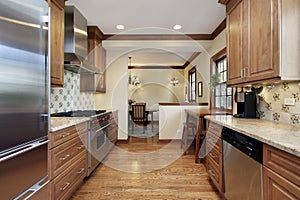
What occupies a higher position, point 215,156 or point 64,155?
point 64,155

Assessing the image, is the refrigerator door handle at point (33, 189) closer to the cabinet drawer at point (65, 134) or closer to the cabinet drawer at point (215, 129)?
the cabinet drawer at point (65, 134)

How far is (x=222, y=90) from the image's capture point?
4.47 m

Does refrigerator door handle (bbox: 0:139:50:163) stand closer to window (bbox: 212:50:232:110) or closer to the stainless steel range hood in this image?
the stainless steel range hood

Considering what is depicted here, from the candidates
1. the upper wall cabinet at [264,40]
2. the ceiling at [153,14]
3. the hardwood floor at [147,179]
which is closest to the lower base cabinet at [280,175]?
the upper wall cabinet at [264,40]

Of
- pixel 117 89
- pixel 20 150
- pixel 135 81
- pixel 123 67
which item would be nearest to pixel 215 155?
pixel 20 150

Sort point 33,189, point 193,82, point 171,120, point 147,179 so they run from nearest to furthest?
1. point 33,189
2. point 147,179
3. point 171,120
4. point 193,82

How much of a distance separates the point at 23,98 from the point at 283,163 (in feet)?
5.59

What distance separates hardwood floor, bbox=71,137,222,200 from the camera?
8.13 ft

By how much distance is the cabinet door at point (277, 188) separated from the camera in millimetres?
1115

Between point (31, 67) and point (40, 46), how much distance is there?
0.72ft

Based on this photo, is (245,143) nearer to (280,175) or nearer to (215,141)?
(280,175)

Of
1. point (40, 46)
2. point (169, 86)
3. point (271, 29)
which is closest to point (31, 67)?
point (40, 46)

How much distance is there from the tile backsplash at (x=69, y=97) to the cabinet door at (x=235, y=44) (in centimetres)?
251

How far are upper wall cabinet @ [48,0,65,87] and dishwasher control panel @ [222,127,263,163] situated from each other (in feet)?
6.57
